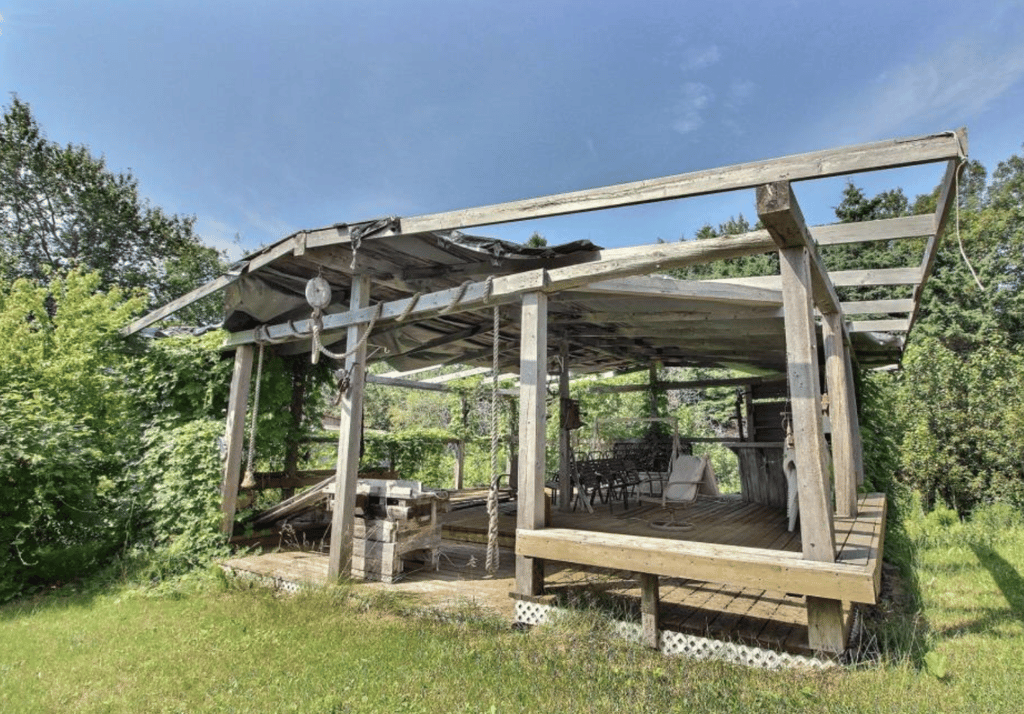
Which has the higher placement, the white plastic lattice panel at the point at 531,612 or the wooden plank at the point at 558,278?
the wooden plank at the point at 558,278

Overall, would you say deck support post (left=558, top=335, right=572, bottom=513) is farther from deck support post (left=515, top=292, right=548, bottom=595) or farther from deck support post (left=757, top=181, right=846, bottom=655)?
deck support post (left=757, top=181, right=846, bottom=655)

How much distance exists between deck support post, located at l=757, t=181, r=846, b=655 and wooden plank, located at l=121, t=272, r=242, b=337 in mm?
4915

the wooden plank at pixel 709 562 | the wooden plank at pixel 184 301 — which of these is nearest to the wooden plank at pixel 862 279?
the wooden plank at pixel 709 562

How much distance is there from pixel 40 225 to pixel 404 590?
20.4m

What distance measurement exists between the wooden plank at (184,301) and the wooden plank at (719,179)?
2469 millimetres

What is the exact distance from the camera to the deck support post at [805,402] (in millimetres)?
2807

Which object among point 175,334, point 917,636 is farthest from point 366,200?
point 917,636

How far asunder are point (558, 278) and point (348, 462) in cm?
262

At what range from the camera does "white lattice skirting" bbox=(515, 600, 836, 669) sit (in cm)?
303

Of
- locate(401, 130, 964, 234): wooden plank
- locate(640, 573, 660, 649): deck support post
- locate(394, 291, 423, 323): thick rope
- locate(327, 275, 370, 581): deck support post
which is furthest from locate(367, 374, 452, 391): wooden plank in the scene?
locate(640, 573, 660, 649): deck support post

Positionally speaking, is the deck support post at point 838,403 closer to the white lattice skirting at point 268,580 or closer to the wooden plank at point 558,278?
the wooden plank at point 558,278

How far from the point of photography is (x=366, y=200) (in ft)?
64.6

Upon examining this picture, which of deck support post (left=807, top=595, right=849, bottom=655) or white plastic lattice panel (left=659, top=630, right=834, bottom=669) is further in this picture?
white plastic lattice panel (left=659, top=630, right=834, bottom=669)

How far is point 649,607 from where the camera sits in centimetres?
338
